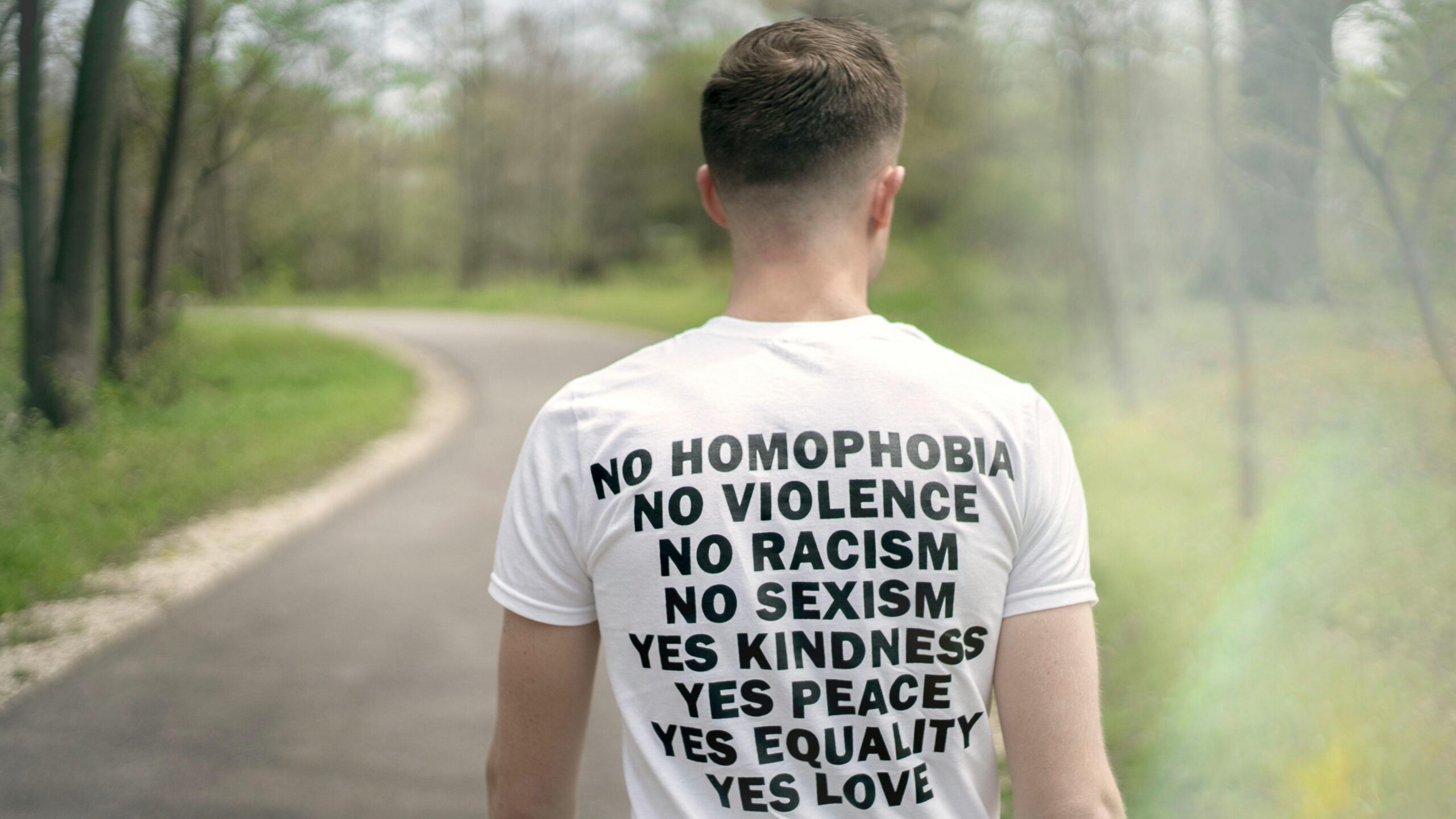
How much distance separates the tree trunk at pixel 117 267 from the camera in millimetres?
3453

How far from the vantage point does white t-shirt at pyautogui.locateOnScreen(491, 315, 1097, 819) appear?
118 centimetres

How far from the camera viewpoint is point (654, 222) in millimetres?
28531

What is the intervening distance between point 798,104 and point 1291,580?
11.0ft

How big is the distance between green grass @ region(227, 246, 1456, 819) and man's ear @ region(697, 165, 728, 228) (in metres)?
2.64

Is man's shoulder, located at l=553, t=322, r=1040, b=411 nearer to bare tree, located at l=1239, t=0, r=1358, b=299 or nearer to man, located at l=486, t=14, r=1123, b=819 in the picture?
man, located at l=486, t=14, r=1123, b=819

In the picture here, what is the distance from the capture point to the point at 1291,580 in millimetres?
3822

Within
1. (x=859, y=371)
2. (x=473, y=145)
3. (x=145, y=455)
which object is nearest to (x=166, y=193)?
(x=145, y=455)

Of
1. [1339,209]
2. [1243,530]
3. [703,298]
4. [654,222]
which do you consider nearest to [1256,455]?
[1243,530]

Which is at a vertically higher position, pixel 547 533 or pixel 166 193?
pixel 166 193

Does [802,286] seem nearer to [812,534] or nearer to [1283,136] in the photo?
[812,534]

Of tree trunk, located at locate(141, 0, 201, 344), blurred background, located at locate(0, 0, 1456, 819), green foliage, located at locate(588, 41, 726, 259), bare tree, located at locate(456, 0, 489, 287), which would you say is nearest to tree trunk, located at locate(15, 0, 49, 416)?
blurred background, located at locate(0, 0, 1456, 819)

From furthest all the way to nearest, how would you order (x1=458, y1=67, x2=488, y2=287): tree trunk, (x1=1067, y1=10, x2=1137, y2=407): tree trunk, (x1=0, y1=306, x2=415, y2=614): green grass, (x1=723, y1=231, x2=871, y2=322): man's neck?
1. (x1=458, y1=67, x2=488, y2=287): tree trunk
2. (x1=1067, y1=10, x2=1137, y2=407): tree trunk
3. (x1=0, y1=306, x2=415, y2=614): green grass
4. (x1=723, y1=231, x2=871, y2=322): man's neck

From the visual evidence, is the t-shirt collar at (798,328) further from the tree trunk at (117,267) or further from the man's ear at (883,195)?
the tree trunk at (117,267)

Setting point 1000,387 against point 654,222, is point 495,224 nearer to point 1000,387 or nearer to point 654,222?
point 654,222
